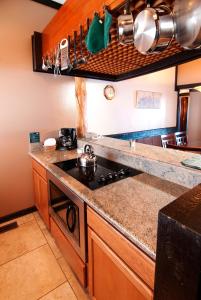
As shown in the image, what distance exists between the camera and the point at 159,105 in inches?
154

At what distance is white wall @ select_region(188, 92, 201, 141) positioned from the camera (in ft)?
16.1

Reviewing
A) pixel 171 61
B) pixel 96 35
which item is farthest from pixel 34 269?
pixel 171 61

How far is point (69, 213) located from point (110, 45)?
52.4 inches

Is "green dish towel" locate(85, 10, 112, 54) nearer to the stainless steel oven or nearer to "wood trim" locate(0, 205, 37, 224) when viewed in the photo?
the stainless steel oven

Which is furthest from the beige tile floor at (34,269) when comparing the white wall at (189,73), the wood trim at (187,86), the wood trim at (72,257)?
the white wall at (189,73)

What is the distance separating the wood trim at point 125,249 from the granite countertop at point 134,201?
0.04 m

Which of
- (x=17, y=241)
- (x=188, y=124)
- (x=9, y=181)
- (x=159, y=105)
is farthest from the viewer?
(x=188, y=124)

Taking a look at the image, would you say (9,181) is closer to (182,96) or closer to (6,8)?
(6,8)

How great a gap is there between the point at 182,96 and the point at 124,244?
4489mm

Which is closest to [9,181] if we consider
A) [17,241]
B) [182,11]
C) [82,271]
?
[17,241]

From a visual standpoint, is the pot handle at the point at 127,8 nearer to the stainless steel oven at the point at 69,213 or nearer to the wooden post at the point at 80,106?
the stainless steel oven at the point at 69,213

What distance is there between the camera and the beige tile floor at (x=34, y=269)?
1.34 m

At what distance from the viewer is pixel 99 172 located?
5.12 feet

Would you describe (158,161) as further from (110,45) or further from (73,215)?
(110,45)
